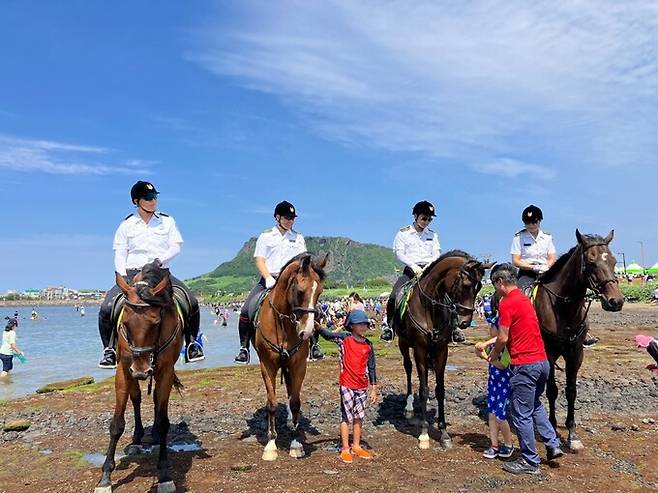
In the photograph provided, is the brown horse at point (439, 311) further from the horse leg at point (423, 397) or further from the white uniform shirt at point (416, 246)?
the white uniform shirt at point (416, 246)

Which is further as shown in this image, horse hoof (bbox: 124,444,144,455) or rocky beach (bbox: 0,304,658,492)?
horse hoof (bbox: 124,444,144,455)

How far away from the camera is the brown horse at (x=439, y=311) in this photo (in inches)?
318

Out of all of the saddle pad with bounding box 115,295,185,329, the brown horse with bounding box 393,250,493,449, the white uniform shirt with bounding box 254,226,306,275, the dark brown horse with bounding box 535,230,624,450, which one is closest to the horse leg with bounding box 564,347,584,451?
the dark brown horse with bounding box 535,230,624,450

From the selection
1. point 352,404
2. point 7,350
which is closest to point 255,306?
point 352,404

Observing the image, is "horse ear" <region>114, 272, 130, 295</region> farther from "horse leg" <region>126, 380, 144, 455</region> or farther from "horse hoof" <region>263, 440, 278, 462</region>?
"horse hoof" <region>263, 440, 278, 462</region>

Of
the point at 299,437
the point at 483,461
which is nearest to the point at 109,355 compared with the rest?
the point at 299,437

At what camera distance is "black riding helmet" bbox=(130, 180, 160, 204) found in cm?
766

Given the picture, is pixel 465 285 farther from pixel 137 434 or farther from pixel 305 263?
pixel 137 434

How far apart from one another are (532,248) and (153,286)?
7355mm

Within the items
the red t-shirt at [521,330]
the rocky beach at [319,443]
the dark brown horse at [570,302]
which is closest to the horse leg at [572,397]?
the dark brown horse at [570,302]

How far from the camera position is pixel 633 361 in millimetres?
15219

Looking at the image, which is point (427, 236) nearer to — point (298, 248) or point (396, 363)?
point (298, 248)

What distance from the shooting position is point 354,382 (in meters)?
7.72

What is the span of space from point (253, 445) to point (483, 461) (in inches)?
149
